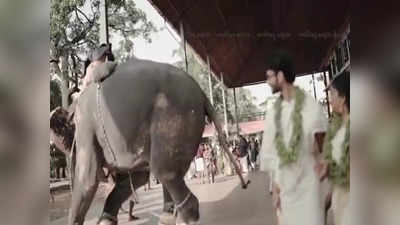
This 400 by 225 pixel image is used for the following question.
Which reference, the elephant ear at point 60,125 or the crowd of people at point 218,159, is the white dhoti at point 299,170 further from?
the elephant ear at point 60,125

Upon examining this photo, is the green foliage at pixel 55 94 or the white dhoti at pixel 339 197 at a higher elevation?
the green foliage at pixel 55 94

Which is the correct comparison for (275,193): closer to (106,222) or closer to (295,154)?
(295,154)

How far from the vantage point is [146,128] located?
7.75ft

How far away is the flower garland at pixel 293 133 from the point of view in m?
2.31

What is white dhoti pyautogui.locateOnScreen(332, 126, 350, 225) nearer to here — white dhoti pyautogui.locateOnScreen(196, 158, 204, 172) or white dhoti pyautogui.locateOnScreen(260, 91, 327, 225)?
white dhoti pyautogui.locateOnScreen(260, 91, 327, 225)

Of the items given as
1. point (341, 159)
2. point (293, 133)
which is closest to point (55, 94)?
point (293, 133)

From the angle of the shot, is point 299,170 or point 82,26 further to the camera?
point 82,26

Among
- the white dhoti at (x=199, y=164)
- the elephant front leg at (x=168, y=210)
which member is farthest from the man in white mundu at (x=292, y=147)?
the elephant front leg at (x=168, y=210)

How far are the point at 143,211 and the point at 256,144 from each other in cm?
63

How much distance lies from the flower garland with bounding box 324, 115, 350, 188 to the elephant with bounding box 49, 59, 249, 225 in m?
0.40

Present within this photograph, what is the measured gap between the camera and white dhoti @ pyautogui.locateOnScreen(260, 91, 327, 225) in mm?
2326

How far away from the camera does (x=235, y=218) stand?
243cm

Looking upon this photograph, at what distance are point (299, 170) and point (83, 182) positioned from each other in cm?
102

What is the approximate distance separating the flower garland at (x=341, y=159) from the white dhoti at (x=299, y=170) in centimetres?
6
